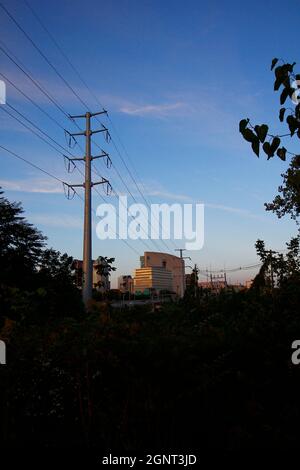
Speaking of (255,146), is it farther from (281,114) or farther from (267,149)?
(281,114)

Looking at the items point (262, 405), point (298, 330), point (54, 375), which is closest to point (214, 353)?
point (262, 405)

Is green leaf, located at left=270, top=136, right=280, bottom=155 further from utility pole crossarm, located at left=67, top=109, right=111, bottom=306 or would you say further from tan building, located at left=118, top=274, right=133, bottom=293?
tan building, located at left=118, top=274, right=133, bottom=293

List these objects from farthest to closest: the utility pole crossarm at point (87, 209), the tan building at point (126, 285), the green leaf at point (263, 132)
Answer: the tan building at point (126, 285) → the utility pole crossarm at point (87, 209) → the green leaf at point (263, 132)

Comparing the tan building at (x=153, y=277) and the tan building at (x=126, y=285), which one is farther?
the tan building at (x=153, y=277)

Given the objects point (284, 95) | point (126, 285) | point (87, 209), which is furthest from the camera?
point (126, 285)

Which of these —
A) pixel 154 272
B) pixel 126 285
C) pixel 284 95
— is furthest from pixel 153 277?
pixel 284 95

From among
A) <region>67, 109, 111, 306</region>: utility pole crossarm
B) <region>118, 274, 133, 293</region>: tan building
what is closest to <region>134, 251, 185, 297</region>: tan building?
<region>118, 274, 133, 293</region>: tan building

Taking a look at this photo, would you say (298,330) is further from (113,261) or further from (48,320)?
(113,261)

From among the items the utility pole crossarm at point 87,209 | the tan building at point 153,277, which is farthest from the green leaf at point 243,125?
the tan building at point 153,277

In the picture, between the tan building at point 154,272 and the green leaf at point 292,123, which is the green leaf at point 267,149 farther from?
the tan building at point 154,272

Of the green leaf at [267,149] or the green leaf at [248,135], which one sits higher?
the green leaf at [248,135]

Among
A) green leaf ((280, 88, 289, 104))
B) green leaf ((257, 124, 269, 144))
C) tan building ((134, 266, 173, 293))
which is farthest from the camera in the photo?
tan building ((134, 266, 173, 293))

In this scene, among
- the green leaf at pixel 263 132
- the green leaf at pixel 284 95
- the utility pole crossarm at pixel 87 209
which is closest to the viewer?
the green leaf at pixel 263 132

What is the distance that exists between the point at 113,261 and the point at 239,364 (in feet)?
20.9
